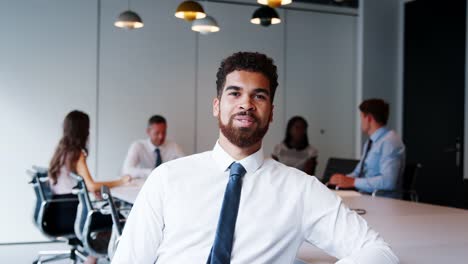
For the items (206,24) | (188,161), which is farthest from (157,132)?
(188,161)

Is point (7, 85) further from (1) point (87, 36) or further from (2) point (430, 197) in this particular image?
(2) point (430, 197)

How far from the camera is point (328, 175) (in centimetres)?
566

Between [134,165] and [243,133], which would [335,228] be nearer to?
[243,133]

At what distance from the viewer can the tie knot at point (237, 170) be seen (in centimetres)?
179

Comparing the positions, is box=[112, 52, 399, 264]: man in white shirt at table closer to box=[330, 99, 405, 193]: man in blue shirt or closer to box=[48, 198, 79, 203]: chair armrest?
box=[330, 99, 405, 193]: man in blue shirt

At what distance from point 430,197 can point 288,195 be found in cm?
631

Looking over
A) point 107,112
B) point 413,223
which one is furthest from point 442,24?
point 413,223

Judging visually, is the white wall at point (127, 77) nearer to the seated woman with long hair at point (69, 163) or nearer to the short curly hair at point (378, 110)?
the seated woman with long hair at point (69, 163)

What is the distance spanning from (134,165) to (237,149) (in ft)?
14.6

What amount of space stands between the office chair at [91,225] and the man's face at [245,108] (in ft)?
8.39

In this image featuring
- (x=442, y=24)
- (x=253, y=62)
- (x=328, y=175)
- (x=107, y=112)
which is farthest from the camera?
(x=442, y=24)

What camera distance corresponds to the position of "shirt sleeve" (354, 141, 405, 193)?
475cm

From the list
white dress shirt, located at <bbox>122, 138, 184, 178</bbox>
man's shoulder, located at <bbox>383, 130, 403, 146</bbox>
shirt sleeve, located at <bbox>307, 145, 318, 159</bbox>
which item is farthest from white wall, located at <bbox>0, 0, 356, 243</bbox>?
man's shoulder, located at <bbox>383, 130, 403, 146</bbox>

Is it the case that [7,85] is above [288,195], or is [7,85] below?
above
